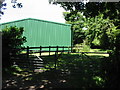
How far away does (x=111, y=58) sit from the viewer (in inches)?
213

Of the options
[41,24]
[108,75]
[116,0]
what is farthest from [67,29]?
[108,75]

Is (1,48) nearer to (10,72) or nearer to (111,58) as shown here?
(10,72)

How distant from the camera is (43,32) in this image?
66.4 ft

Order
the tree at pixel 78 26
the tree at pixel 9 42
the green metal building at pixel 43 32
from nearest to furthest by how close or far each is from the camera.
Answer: the tree at pixel 9 42 → the green metal building at pixel 43 32 → the tree at pixel 78 26

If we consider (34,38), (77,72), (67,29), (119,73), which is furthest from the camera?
(67,29)

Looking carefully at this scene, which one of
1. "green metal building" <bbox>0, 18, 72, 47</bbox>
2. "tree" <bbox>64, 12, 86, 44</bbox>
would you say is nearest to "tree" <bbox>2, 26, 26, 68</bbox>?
"green metal building" <bbox>0, 18, 72, 47</bbox>

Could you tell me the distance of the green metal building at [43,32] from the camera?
19.9 metres

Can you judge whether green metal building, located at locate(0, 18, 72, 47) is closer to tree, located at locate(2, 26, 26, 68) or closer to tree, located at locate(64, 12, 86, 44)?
tree, located at locate(2, 26, 26, 68)

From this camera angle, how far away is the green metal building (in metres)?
19.9

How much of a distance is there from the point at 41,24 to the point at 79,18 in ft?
60.1

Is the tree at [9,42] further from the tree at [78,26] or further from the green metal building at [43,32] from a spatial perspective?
the tree at [78,26]

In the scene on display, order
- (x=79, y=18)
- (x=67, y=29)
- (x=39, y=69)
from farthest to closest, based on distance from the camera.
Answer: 1. (x=79, y=18)
2. (x=67, y=29)
3. (x=39, y=69)

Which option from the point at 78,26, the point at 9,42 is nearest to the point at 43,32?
the point at 9,42

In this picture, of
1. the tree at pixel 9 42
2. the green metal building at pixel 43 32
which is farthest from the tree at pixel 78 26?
the tree at pixel 9 42
